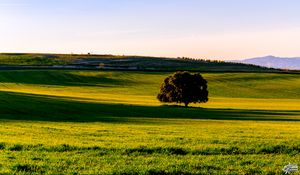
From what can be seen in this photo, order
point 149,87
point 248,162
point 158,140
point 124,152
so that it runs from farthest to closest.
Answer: point 149,87, point 158,140, point 124,152, point 248,162

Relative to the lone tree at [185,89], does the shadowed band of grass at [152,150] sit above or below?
above

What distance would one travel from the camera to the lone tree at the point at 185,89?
276ft

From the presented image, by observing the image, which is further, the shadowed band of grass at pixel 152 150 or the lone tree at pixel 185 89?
the lone tree at pixel 185 89

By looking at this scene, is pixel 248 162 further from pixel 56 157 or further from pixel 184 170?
pixel 56 157

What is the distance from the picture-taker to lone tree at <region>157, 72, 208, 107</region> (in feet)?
276

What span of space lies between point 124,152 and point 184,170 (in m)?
4.55

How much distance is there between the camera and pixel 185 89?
83938 mm

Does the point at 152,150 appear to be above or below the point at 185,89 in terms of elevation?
above

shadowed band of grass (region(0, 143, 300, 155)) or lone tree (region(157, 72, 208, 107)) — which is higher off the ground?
shadowed band of grass (region(0, 143, 300, 155))

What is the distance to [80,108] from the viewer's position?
63.5 metres

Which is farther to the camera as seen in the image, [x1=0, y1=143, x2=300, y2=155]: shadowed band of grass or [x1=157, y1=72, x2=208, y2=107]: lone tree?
[x1=157, y1=72, x2=208, y2=107]: lone tree

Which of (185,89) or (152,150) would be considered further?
(185,89)

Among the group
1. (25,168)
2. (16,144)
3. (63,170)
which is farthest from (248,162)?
(16,144)

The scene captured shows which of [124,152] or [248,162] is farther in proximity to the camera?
[124,152]
